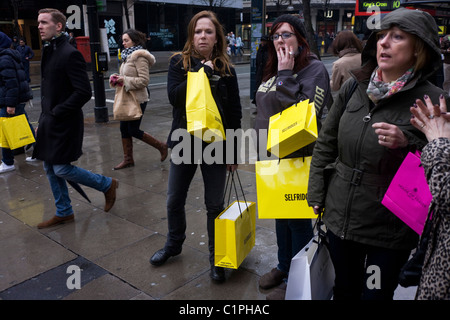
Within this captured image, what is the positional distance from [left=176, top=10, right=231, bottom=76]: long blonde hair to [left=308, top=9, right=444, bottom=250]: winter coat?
120 centimetres

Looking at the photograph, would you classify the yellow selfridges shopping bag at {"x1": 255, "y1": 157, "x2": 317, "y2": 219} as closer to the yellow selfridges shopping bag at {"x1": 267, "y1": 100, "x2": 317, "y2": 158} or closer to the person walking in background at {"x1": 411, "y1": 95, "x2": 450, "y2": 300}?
the yellow selfridges shopping bag at {"x1": 267, "y1": 100, "x2": 317, "y2": 158}

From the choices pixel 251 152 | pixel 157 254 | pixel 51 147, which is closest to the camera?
pixel 157 254

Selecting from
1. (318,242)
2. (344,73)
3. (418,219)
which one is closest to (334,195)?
(318,242)

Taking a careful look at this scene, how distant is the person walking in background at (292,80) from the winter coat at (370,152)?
49cm

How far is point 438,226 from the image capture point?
5.40 feet

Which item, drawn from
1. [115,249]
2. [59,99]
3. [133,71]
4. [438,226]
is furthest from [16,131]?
[438,226]

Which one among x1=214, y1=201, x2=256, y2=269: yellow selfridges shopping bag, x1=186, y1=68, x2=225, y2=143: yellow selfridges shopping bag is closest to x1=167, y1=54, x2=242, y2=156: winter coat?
x1=186, y1=68, x2=225, y2=143: yellow selfridges shopping bag

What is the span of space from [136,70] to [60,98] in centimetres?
217

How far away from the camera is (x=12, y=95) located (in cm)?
609

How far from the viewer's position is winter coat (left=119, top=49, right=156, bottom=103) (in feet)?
20.1

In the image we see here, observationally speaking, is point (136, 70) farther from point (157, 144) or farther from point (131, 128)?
point (157, 144)
